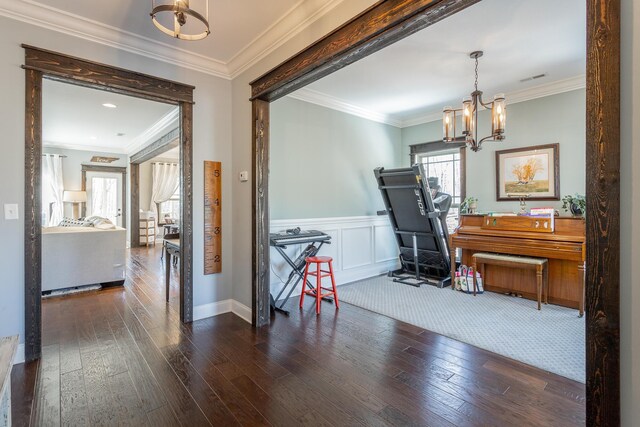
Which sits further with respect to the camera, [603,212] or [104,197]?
[104,197]

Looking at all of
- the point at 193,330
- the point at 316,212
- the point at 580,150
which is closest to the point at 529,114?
the point at 580,150

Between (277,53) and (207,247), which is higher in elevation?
(277,53)

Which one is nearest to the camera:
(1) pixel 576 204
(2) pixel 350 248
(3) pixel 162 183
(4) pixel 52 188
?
(1) pixel 576 204

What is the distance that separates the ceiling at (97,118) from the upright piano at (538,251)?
15.7 ft

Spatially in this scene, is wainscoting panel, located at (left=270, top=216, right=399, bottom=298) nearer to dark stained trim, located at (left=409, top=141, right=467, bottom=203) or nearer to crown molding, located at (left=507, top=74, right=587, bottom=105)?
dark stained trim, located at (left=409, top=141, right=467, bottom=203)

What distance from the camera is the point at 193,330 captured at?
2.99m

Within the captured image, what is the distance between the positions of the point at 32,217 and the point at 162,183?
779cm

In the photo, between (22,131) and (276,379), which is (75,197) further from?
(276,379)

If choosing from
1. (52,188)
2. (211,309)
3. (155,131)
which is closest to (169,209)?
(52,188)

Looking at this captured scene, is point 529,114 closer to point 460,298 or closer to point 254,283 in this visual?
point 460,298

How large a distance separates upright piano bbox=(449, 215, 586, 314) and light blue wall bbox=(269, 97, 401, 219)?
5.49 feet

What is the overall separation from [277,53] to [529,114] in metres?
3.61

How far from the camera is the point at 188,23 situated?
104 inches

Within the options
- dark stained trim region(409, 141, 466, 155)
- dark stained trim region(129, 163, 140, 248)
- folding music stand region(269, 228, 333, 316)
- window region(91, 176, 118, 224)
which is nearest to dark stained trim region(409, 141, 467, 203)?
dark stained trim region(409, 141, 466, 155)
